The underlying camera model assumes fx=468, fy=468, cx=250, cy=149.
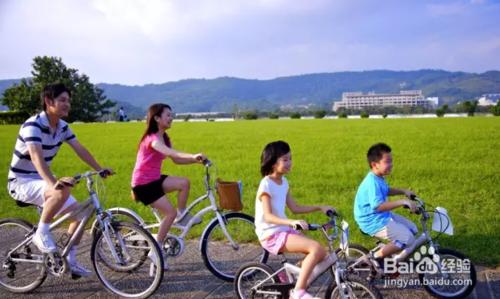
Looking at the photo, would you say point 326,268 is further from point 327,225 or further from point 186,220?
point 186,220

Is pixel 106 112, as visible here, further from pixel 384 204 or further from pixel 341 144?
pixel 384 204

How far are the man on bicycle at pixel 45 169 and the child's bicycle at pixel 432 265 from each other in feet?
9.30

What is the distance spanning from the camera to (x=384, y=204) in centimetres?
436

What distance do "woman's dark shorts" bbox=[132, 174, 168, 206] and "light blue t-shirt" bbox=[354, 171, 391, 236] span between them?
2112mm

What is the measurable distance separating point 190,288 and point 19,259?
185cm

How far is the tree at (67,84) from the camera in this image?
78.2 m

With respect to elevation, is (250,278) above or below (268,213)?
below

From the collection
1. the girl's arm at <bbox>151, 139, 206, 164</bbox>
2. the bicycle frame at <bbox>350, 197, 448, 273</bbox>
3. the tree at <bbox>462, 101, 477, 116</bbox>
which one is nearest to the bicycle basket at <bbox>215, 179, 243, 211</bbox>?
the girl's arm at <bbox>151, 139, 206, 164</bbox>

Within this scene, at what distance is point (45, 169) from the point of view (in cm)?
450

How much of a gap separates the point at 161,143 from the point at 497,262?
394 centimetres

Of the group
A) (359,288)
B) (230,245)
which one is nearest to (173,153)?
(230,245)

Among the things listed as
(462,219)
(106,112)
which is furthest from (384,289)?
(106,112)

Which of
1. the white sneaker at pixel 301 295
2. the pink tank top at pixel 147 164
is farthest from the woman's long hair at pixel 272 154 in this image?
the pink tank top at pixel 147 164

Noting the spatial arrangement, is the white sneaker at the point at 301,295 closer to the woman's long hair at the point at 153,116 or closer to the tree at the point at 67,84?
the woman's long hair at the point at 153,116
